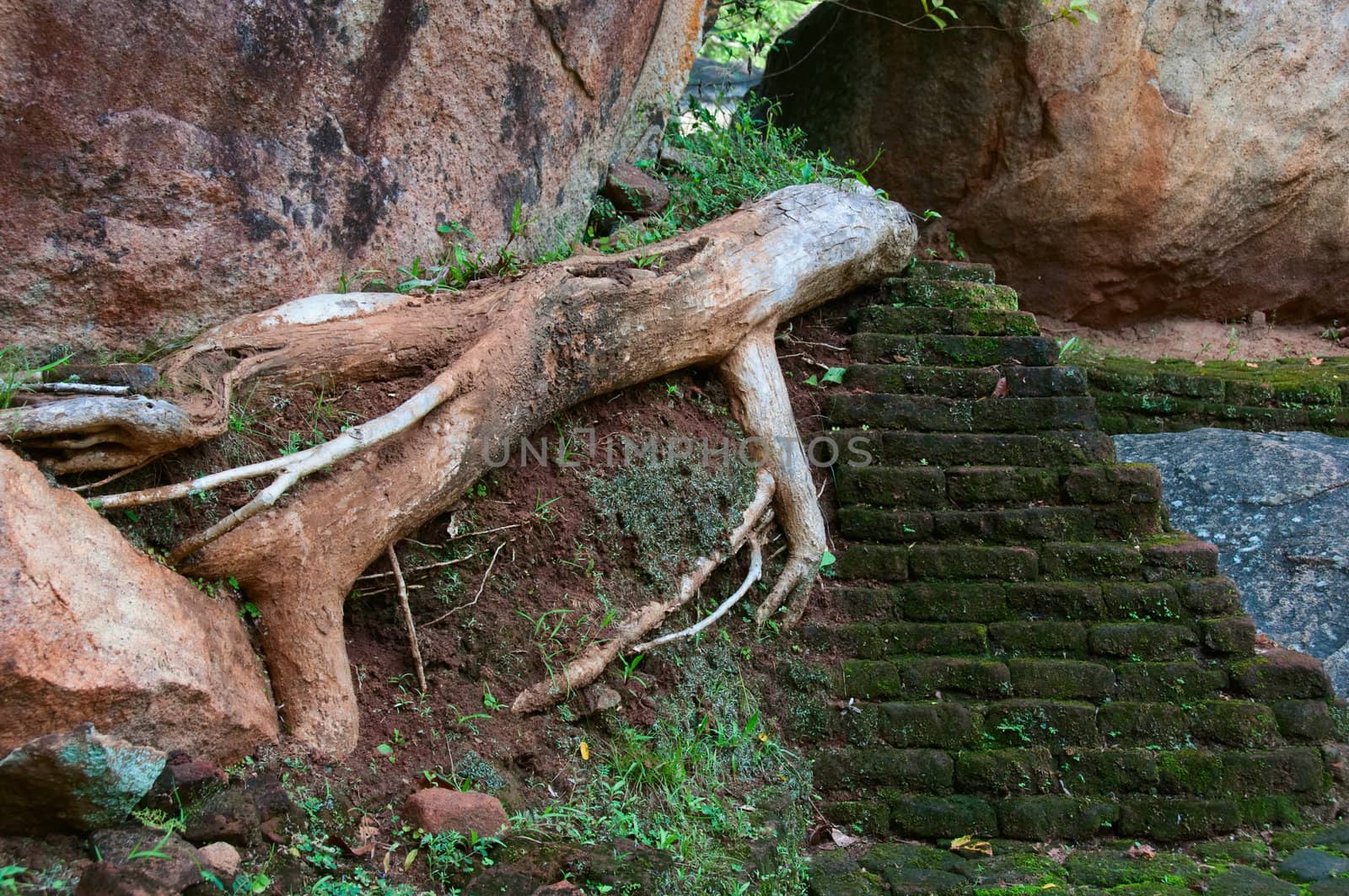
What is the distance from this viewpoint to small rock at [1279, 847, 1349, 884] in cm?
335

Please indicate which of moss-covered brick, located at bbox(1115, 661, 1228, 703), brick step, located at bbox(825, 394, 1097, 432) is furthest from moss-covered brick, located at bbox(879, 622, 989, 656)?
brick step, located at bbox(825, 394, 1097, 432)

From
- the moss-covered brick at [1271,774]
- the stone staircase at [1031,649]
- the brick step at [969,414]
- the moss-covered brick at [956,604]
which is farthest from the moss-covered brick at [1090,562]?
the moss-covered brick at [1271,774]

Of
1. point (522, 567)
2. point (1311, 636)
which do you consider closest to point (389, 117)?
point (522, 567)

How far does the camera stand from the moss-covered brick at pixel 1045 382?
16.2ft

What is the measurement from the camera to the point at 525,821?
302cm

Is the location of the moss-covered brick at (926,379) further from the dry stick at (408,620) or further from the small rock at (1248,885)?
the dry stick at (408,620)

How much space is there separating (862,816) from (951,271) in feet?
9.78

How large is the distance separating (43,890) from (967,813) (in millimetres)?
2689

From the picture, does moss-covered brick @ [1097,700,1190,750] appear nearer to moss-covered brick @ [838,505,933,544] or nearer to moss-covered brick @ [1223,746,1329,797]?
moss-covered brick @ [1223,746,1329,797]

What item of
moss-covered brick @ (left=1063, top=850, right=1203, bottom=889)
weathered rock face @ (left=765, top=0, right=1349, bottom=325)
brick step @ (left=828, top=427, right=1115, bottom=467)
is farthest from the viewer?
weathered rock face @ (left=765, top=0, right=1349, bottom=325)

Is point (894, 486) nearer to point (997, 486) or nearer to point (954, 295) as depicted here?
point (997, 486)

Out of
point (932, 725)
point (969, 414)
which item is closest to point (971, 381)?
point (969, 414)

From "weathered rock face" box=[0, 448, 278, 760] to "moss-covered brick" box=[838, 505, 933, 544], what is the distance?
2.46m

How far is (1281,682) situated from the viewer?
3.98m
